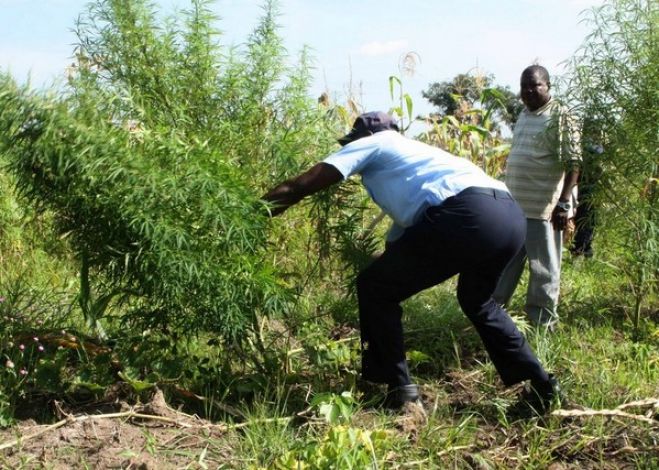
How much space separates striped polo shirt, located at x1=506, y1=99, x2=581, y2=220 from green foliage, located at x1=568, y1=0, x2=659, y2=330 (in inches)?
8.9

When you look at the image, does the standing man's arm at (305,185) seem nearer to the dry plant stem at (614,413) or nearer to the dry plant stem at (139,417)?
the dry plant stem at (139,417)

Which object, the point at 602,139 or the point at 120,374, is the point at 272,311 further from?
the point at 602,139

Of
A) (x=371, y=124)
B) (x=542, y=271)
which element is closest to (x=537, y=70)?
(x=542, y=271)

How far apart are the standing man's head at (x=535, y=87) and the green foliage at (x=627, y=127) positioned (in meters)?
0.26

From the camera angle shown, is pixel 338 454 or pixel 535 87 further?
pixel 535 87

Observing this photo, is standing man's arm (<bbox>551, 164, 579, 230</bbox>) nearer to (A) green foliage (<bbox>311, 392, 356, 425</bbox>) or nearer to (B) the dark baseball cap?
(B) the dark baseball cap

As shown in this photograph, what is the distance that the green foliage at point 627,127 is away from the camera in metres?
5.34

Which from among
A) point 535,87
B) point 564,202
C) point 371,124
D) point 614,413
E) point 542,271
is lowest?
point 614,413

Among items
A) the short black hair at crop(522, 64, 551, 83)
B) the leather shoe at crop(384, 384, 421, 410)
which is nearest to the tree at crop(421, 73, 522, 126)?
the short black hair at crop(522, 64, 551, 83)

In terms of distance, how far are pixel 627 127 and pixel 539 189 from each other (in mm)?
740

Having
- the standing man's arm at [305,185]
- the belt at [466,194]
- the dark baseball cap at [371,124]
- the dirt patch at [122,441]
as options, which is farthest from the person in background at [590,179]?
the dirt patch at [122,441]

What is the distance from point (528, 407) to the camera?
4.54 m

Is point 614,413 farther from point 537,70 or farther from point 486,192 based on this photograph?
point 537,70

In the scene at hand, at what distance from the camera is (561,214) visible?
19.2 feet
